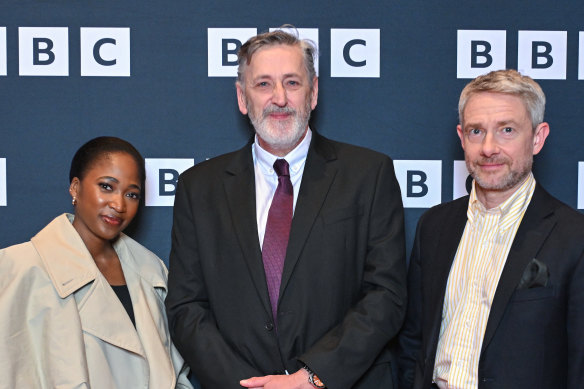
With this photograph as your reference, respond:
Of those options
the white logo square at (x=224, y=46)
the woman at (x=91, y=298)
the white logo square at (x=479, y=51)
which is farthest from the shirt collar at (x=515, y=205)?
the white logo square at (x=224, y=46)

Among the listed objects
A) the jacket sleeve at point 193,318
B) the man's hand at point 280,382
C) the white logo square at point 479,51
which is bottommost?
the man's hand at point 280,382

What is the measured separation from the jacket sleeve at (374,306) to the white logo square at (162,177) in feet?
3.51

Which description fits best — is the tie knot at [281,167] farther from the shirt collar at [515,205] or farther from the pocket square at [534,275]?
the pocket square at [534,275]

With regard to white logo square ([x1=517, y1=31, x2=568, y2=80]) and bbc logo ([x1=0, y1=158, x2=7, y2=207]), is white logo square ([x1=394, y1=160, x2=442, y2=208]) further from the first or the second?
bbc logo ([x1=0, y1=158, x2=7, y2=207])

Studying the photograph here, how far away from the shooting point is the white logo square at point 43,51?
2.80 m

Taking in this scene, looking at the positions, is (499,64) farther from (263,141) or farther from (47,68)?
(47,68)

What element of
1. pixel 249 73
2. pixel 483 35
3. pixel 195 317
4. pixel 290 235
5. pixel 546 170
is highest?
pixel 483 35

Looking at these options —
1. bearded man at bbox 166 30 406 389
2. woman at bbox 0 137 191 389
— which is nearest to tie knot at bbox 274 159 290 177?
bearded man at bbox 166 30 406 389

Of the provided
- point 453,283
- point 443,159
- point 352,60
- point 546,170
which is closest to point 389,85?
point 352,60

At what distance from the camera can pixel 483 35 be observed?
9.35ft

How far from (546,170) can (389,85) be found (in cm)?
81

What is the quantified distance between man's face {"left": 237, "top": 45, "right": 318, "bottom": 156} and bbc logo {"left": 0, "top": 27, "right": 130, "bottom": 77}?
87 centimetres

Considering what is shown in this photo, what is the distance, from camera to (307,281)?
2033 mm

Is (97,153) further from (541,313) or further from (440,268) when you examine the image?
(541,313)
